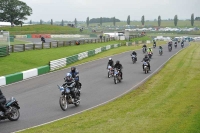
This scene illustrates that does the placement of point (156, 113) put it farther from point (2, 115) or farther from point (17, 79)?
point (17, 79)

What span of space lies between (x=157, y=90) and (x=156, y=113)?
24.6 feet

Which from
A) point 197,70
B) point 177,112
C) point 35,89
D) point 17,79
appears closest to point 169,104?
point 177,112

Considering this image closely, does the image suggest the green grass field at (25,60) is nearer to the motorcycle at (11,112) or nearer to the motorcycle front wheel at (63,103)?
the motorcycle front wheel at (63,103)

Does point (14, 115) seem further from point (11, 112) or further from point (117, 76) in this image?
point (117, 76)

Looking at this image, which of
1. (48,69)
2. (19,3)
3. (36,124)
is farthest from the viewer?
(19,3)

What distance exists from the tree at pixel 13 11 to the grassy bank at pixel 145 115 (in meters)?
102

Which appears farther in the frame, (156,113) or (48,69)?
(48,69)

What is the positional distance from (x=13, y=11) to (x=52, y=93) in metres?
103

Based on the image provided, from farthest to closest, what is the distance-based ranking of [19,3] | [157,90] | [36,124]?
1. [19,3]
2. [157,90]
3. [36,124]

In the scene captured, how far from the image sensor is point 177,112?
15227 millimetres

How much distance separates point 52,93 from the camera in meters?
22.2

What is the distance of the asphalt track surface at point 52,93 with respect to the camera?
15.5m

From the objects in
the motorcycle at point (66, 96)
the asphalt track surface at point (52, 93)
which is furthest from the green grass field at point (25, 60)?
the motorcycle at point (66, 96)

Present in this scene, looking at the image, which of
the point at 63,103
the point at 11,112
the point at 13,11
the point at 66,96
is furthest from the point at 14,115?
the point at 13,11
